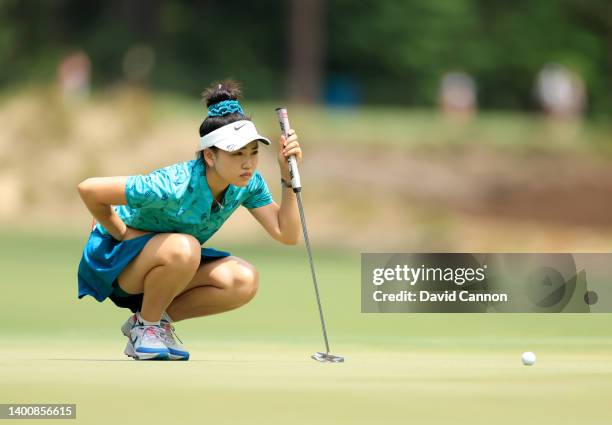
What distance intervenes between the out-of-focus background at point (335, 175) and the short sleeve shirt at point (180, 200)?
2.44 ft

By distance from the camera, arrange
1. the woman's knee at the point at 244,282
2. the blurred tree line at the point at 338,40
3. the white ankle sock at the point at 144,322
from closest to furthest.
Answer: the white ankle sock at the point at 144,322 → the woman's knee at the point at 244,282 → the blurred tree line at the point at 338,40

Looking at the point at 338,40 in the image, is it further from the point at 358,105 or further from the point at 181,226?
the point at 181,226

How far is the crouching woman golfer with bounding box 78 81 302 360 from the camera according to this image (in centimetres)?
809

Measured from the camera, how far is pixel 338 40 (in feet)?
149

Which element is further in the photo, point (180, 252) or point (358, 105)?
point (358, 105)

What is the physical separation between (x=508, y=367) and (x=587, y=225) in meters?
22.1

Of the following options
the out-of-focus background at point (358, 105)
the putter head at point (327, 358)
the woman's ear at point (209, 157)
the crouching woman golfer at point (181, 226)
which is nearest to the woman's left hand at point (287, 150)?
the crouching woman golfer at point (181, 226)

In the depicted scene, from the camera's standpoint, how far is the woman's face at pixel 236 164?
318 inches

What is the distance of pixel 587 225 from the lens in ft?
97.9

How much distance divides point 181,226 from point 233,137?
57 cm

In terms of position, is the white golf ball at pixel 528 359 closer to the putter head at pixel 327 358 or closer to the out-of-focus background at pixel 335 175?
the out-of-focus background at pixel 335 175

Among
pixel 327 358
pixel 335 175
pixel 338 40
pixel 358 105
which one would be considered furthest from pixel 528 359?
pixel 338 40

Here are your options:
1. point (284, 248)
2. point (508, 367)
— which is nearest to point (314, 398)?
point (508, 367)

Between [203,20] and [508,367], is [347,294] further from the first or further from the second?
[203,20]
